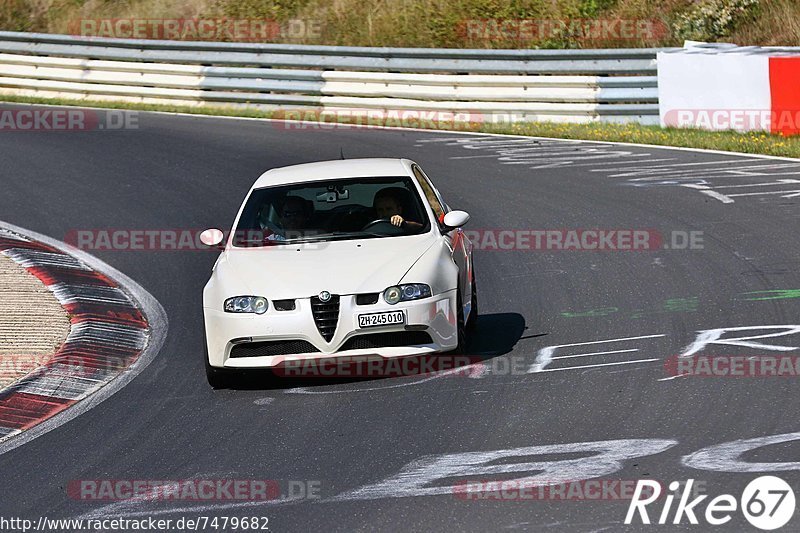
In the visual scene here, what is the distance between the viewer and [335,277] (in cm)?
897

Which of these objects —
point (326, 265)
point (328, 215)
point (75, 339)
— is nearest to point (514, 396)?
point (326, 265)

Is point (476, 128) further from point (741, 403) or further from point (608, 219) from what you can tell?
point (741, 403)

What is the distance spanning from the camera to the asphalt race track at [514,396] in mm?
6574

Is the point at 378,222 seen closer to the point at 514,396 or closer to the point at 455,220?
the point at 455,220

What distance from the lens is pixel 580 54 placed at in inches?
873

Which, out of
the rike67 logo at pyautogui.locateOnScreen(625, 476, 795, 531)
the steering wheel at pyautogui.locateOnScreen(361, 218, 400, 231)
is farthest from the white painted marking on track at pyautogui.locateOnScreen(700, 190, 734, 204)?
the rike67 logo at pyautogui.locateOnScreen(625, 476, 795, 531)

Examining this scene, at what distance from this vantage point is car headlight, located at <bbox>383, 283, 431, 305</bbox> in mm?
8859

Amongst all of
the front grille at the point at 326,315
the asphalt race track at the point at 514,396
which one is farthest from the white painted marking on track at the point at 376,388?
the front grille at the point at 326,315

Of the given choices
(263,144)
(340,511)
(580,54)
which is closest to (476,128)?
(580,54)

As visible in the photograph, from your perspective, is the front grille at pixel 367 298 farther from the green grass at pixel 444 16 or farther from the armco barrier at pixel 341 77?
the green grass at pixel 444 16

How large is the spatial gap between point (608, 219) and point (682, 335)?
516 cm

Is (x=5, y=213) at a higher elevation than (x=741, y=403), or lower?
higher

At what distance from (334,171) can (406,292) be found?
1.80 m

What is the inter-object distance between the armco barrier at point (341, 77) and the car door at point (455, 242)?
36.9 ft
